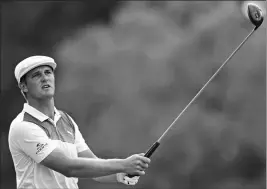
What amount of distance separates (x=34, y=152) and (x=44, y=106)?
30cm

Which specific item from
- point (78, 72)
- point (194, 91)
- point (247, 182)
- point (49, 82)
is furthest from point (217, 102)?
point (49, 82)

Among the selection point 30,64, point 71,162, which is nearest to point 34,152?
point 71,162

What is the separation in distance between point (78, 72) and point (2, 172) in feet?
8.88

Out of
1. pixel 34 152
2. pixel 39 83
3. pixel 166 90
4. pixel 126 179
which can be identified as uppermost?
pixel 39 83

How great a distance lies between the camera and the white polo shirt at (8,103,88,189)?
3660mm

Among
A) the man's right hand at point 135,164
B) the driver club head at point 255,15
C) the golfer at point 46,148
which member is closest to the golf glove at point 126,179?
the golfer at point 46,148

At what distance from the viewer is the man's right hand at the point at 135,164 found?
11.9 ft

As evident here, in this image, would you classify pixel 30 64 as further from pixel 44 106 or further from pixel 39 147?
pixel 39 147

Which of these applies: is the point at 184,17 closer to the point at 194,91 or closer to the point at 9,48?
the point at 194,91

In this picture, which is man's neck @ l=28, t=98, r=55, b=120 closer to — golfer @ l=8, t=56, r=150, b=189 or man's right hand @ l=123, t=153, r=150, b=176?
golfer @ l=8, t=56, r=150, b=189

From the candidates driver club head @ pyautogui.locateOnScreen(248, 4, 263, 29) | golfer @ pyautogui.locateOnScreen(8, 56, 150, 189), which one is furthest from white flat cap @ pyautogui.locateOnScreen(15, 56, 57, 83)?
driver club head @ pyautogui.locateOnScreen(248, 4, 263, 29)

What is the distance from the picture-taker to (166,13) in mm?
14828

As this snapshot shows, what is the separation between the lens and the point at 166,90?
45.2ft

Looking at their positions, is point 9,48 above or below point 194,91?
above
